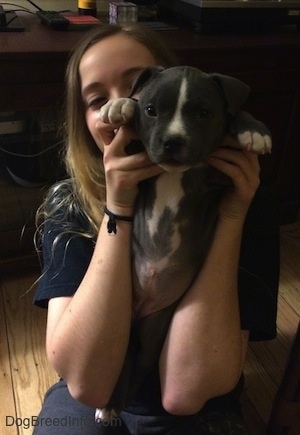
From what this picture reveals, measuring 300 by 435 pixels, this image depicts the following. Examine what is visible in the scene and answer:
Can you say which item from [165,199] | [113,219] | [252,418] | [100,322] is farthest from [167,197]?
[252,418]

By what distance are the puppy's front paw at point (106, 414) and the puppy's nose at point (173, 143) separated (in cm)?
54

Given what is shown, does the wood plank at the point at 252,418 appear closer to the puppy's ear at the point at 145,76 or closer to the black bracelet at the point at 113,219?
the black bracelet at the point at 113,219

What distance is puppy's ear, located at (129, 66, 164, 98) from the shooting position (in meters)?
0.74

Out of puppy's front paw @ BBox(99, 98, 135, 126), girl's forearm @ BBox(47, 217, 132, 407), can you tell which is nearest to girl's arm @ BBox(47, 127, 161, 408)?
girl's forearm @ BBox(47, 217, 132, 407)

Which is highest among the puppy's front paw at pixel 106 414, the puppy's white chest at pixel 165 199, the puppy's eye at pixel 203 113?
the puppy's eye at pixel 203 113

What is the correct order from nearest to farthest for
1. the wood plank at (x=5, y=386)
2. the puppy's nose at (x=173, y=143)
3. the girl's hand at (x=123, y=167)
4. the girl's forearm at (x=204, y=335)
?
the puppy's nose at (x=173, y=143) < the girl's hand at (x=123, y=167) < the girl's forearm at (x=204, y=335) < the wood plank at (x=5, y=386)

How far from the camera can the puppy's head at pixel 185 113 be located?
66cm

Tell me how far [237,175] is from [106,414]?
0.52 m

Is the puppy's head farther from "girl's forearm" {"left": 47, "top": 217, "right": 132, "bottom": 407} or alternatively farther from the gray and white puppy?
"girl's forearm" {"left": 47, "top": 217, "right": 132, "bottom": 407}

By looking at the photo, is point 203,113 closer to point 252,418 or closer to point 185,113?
point 185,113

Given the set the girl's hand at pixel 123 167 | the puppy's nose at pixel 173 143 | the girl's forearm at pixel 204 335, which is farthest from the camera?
the girl's forearm at pixel 204 335

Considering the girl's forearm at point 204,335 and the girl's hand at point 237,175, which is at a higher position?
the girl's hand at point 237,175

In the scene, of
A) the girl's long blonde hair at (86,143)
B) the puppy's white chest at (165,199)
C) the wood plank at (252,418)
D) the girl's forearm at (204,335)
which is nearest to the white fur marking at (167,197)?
the puppy's white chest at (165,199)

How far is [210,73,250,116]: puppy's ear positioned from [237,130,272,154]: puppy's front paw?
0.05 meters
